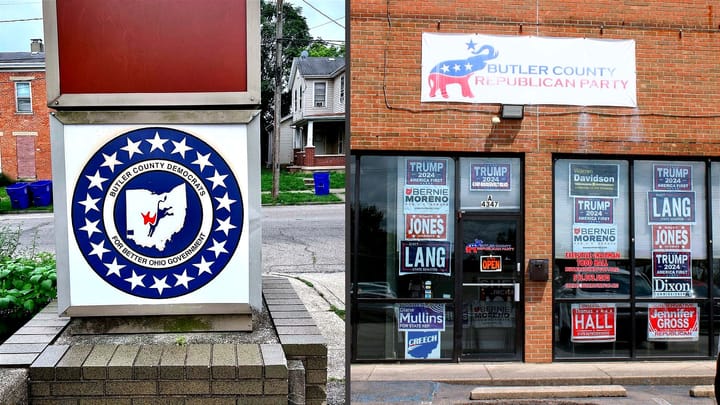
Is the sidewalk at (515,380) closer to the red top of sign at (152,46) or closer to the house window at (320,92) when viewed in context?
the red top of sign at (152,46)

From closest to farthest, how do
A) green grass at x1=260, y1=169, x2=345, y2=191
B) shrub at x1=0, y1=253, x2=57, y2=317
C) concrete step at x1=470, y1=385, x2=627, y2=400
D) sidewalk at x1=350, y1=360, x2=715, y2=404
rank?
1. shrub at x1=0, y1=253, x2=57, y2=317
2. concrete step at x1=470, y1=385, x2=627, y2=400
3. sidewalk at x1=350, y1=360, x2=715, y2=404
4. green grass at x1=260, y1=169, x2=345, y2=191

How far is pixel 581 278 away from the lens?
39.0ft

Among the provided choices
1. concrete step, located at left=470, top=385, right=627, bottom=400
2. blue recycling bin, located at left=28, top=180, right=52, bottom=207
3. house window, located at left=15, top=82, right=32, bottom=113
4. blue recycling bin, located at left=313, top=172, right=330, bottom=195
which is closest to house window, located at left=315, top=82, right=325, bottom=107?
blue recycling bin, located at left=313, top=172, right=330, bottom=195

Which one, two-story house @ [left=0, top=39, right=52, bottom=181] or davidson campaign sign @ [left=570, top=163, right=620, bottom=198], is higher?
two-story house @ [left=0, top=39, right=52, bottom=181]

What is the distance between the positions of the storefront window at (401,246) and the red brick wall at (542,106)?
42cm

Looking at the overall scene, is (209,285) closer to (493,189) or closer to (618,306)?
(493,189)

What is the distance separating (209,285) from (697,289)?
10.4 m

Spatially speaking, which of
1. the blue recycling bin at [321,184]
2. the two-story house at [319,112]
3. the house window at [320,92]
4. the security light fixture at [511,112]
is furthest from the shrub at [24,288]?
the house window at [320,92]

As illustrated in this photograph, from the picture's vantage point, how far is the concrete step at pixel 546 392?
373 inches

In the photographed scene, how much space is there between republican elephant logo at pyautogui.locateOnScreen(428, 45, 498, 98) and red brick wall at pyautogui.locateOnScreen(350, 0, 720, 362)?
228mm

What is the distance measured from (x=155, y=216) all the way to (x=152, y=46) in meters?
0.87

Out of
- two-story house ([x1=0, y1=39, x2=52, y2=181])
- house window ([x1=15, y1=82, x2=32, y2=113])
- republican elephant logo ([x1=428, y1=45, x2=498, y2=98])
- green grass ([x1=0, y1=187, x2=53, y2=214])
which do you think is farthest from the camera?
republican elephant logo ([x1=428, y1=45, x2=498, y2=98])

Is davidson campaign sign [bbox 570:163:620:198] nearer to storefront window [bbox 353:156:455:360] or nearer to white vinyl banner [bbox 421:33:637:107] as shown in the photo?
white vinyl banner [bbox 421:33:637:107]

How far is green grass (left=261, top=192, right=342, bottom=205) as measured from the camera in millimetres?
22672
